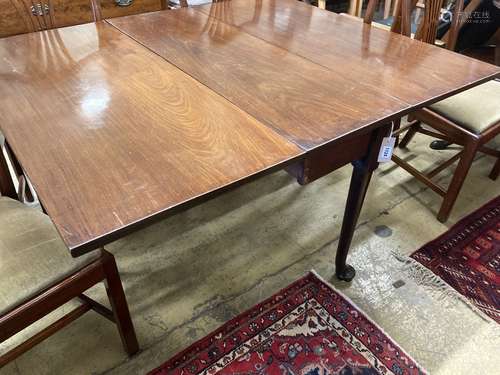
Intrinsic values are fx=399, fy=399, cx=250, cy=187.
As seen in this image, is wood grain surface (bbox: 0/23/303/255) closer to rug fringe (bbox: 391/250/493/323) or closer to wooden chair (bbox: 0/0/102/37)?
wooden chair (bbox: 0/0/102/37)

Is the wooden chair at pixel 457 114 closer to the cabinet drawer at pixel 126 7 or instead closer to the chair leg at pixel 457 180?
the chair leg at pixel 457 180

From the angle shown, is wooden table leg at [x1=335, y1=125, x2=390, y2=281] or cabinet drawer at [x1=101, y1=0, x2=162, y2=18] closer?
wooden table leg at [x1=335, y1=125, x2=390, y2=281]

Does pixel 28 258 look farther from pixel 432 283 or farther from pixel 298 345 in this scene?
pixel 432 283

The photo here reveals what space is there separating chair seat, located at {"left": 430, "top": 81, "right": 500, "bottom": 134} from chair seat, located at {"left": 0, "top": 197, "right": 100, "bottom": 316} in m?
1.52

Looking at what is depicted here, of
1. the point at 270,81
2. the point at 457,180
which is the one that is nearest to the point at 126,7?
the point at 270,81

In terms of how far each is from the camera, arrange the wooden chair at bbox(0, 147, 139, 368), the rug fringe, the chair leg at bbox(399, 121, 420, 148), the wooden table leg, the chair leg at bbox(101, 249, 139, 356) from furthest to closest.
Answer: the chair leg at bbox(399, 121, 420, 148), the rug fringe, the wooden table leg, the chair leg at bbox(101, 249, 139, 356), the wooden chair at bbox(0, 147, 139, 368)

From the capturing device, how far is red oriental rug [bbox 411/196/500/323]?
1563 mm

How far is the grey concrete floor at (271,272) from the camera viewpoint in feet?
4.42

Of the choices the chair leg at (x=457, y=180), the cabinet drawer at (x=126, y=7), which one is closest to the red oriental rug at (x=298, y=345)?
the chair leg at (x=457, y=180)

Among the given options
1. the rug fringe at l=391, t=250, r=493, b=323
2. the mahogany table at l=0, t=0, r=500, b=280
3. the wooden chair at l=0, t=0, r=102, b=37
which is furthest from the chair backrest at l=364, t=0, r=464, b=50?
the wooden chair at l=0, t=0, r=102, b=37

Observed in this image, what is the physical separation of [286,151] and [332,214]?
104 centimetres

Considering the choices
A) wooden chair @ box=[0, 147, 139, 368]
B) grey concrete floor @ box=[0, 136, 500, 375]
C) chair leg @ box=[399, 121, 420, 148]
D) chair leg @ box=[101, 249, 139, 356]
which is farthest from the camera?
chair leg @ box=[399, 121, 420, 148]

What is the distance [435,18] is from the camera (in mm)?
1768

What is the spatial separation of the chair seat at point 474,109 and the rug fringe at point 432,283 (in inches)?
23.8
